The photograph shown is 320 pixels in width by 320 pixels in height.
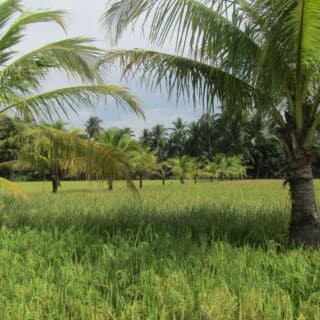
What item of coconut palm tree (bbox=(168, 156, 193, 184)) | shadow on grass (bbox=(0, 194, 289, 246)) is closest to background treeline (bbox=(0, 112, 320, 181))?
coconut palm tree (bbox=(168, 156, 193, 184))

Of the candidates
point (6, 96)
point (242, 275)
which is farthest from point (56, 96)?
point (242, 275)

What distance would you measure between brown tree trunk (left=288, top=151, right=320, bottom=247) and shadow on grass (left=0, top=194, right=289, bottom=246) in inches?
11.6

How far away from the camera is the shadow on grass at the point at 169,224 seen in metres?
6.73

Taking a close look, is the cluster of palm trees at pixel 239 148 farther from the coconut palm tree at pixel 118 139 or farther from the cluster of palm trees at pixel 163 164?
the coconut palm tree at pixel 118 139

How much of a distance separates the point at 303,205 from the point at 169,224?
8.01 ft

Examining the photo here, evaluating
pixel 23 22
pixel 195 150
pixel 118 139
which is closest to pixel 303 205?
pixel 23 22

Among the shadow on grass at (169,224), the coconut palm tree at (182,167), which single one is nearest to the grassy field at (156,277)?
the shadow on grass at (169,224)

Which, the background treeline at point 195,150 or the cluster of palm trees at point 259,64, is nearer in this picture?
the cluster of palm trees at point 259,64

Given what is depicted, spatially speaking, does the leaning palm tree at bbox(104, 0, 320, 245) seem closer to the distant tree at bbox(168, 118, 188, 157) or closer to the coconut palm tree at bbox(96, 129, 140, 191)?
the coconut palm tree at bbox(96, 129, 140, 191)

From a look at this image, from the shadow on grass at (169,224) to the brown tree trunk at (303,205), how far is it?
29 centimetres

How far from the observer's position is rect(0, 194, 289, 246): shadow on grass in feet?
22.1

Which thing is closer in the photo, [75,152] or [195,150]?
[75,152]

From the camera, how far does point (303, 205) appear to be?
6320mm

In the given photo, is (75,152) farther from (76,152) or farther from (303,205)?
(303,205)
